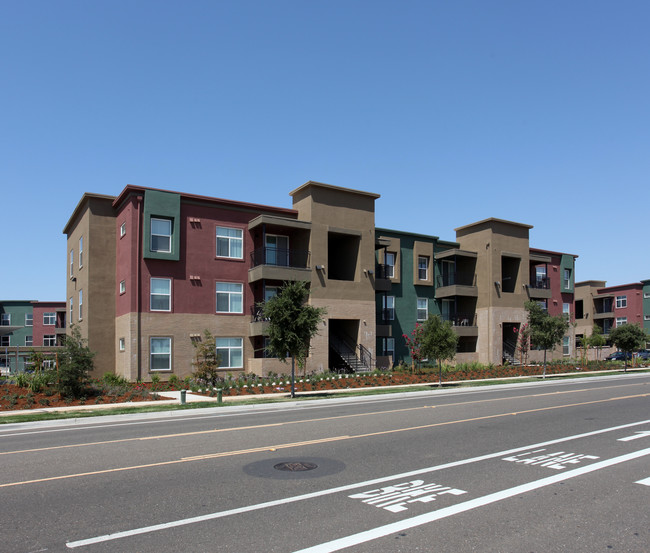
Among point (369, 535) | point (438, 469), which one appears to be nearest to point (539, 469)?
point (438, 469)

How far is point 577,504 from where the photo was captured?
6879 mm

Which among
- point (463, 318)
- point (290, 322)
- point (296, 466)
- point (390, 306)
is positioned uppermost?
point (390, 306)

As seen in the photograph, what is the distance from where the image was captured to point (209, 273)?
31000mm

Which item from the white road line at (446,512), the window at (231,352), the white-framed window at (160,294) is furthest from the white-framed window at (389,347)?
the white road line at (446,512)

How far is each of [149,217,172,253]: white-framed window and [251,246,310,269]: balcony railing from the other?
4.80 m

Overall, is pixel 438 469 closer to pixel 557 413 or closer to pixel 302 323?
pixel 557 413

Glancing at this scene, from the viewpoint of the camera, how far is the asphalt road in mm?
5734

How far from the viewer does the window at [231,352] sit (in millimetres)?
31045

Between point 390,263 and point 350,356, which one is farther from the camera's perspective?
point 390,263

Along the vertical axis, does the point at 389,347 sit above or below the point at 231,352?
below

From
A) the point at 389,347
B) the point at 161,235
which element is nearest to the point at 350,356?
the point at 389,347

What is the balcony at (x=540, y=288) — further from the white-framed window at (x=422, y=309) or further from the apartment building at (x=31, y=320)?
the apartment building at (x=31, y=320)

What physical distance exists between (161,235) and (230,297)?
502 cm

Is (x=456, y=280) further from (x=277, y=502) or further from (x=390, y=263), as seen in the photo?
(x=277, y=502)
